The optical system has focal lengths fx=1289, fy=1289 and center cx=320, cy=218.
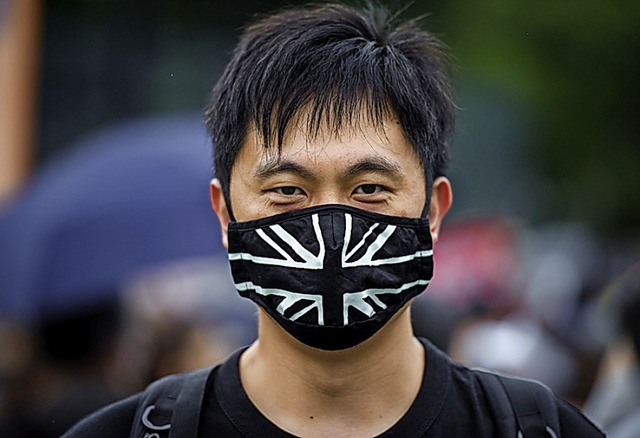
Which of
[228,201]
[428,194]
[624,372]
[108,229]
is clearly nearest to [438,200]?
[428,194]

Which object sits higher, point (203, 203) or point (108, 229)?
point (203, 203)

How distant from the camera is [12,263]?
27.1ft

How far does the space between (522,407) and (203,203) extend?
5.10 meters

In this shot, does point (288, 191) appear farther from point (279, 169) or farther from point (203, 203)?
point (203, 203)

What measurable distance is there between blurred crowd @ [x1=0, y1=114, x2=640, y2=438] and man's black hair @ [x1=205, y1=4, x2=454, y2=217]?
175 centimetres

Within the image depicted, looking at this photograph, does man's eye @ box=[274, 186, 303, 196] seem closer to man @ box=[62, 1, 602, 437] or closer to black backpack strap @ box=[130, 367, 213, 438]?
man @ box=[62, 1, 602, 437]

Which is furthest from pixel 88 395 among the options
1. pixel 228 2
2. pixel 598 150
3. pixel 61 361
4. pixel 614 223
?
pixel 614 223

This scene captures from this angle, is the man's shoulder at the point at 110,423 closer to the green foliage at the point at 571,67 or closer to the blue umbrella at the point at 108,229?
the blue umbrella at the point at 108,229

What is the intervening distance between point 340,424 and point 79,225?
16.1ft

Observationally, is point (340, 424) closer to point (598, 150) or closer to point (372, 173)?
point (372, 173)

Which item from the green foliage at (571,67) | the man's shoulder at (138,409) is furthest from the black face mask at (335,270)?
the green foliage at (571,67)

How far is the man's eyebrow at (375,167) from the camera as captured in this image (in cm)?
340

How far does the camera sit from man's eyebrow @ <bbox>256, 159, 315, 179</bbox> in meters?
3.41

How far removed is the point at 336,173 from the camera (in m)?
3.40
